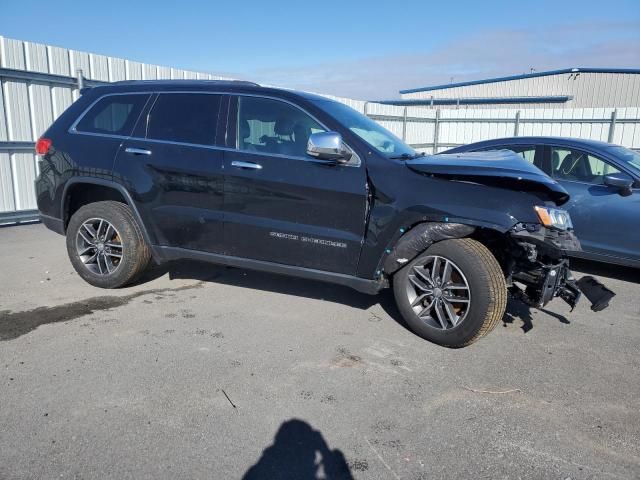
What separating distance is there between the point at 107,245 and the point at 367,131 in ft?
8.87

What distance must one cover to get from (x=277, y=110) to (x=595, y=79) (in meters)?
27.4

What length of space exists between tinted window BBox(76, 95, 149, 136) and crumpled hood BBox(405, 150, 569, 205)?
263cm

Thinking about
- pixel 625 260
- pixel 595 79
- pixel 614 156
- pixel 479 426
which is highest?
pixel 595 79

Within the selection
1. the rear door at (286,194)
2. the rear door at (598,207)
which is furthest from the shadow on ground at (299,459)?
the rear door at (598,207)

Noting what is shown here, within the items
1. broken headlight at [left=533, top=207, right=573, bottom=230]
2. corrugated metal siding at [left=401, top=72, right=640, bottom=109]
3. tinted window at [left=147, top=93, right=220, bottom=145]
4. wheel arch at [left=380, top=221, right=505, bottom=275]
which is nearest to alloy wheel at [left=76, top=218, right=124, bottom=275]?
tinted window at [left=147, top=93, right=220, bottom=145]

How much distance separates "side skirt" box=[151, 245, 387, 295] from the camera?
13.3ft

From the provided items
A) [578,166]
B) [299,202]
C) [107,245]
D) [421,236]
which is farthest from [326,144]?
[578,166]

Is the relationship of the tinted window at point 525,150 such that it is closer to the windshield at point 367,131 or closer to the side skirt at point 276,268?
the windshield at point 367,131

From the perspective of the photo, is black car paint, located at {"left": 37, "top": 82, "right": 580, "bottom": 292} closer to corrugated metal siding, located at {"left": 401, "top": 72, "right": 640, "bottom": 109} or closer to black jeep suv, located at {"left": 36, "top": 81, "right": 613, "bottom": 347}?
black jeep suv, located at {"left": 36, "top": 81, "right": 613, "bottom": 347}

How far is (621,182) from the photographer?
5.46 m

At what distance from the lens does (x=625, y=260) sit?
5.64 m

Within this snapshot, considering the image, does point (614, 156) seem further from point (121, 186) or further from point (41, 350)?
point (41, 350)

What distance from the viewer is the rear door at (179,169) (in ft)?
14.3

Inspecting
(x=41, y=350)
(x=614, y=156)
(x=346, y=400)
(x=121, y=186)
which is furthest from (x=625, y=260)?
(x=41, y=350)
